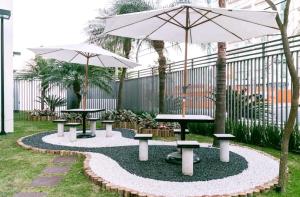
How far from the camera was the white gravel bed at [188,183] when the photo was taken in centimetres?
394

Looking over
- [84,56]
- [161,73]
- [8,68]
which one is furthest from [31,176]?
[161,73]

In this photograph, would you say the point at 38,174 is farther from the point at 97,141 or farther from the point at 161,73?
the point at 161,73

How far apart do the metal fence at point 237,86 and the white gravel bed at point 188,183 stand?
2.47 meters

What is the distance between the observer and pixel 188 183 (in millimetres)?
4289

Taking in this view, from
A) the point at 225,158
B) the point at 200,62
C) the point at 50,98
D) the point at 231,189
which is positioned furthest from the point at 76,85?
the point at 231,189

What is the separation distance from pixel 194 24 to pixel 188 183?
303cm

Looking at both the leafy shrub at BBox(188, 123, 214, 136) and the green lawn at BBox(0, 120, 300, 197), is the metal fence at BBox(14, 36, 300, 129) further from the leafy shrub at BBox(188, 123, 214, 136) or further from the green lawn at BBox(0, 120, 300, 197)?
the green lawn at BBox(0, 120, 300, 197)

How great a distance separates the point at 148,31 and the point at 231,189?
142 inches

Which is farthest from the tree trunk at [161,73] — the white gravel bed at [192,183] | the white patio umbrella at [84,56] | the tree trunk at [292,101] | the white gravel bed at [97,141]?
the tree trunk at [292,101]

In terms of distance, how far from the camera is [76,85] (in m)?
14.1

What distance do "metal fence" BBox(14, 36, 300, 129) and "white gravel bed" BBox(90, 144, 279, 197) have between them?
247 centimetres

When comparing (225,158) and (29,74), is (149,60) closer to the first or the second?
(29,74)

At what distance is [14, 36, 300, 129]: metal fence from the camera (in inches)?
293

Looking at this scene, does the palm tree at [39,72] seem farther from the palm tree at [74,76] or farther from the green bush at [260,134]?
the green bush at [260,134]
